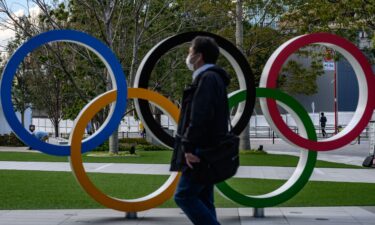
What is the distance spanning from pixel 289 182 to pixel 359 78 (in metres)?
1.88

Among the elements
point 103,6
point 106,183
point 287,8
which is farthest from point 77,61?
point 106,183

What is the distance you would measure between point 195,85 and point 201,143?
541 millimetres

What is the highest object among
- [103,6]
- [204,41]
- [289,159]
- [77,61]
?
[103,6]

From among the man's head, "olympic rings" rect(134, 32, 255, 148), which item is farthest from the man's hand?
"olympic rings" rect(134, 32, 255, 148)

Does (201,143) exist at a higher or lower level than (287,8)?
lower

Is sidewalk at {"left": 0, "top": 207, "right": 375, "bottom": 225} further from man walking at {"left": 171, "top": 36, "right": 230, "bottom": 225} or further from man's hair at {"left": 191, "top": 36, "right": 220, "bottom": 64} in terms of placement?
man's hair at {"left": 191, "top": 36, "right": 220, "bottom": 64}

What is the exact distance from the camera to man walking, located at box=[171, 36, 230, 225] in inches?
209

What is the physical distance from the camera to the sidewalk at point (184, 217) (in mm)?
8102

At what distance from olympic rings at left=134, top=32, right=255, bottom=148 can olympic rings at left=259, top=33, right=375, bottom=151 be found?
347mm

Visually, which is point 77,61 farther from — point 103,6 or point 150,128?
point 150,128

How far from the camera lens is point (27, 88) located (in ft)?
140

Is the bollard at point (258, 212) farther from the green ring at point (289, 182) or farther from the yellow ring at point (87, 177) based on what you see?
the yellow ring at point (87, 177)

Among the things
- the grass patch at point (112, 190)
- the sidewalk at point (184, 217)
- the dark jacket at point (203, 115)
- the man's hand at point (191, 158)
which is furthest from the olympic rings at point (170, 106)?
the man's hand at point (191, 158)

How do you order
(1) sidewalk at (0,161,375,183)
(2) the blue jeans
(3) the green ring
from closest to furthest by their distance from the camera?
(2) the blue jeans, (3) the green ring, (1) sidewalk at (0,161,375,183)
